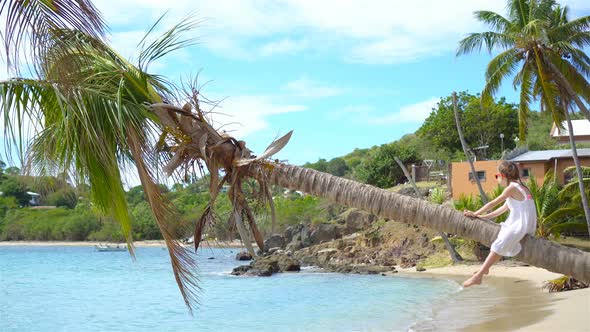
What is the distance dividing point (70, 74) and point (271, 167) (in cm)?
187

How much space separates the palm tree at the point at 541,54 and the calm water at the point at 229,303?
7401 millimetres

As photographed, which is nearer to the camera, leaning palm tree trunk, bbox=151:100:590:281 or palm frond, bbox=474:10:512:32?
leaning palm tree trunk, bbox=151:100:590:281

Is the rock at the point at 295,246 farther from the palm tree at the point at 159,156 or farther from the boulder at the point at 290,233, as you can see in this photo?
the palm tree at the point at 159,156

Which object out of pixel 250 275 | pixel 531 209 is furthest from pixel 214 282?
pixel 531 209

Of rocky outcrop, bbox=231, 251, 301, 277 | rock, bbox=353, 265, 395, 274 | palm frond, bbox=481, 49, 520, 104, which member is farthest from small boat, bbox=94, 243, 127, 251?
palm frond, bbox=481, 49, 520, 104

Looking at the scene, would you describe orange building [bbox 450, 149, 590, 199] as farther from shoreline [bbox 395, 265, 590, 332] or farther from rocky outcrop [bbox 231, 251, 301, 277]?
rocky outcrop [bbox 231, 251, 301, 277]

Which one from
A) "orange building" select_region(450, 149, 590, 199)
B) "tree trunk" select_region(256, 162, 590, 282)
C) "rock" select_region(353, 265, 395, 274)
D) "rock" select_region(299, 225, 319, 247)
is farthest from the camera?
"rock" select_region(299, 225, 319, 247)

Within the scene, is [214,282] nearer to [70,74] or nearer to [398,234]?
[398,234]

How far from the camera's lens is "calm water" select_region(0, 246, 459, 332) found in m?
19.5

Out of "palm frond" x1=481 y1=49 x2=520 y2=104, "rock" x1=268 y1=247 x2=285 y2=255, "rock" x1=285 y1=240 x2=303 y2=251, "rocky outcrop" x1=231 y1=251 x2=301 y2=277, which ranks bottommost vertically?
"rocky outcrop" x1=231 y1=251 x2=301 y2=277

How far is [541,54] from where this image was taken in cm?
1975

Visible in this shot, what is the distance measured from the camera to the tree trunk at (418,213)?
16.7ft

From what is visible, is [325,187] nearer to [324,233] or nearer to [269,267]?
[269,267]

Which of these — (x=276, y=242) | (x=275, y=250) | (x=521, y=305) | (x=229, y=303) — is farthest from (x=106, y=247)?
(x=521, y=305)
